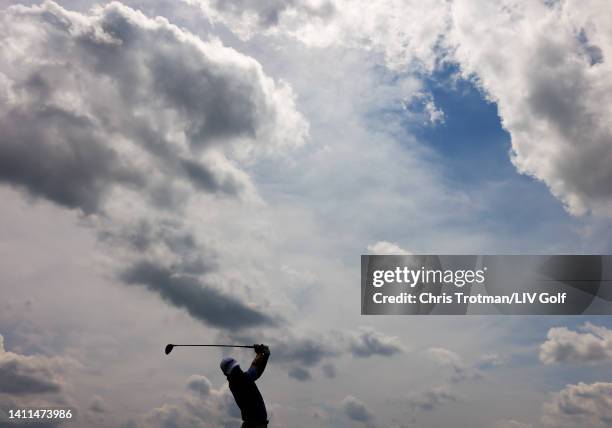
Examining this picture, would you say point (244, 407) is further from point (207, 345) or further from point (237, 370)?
point (207, 345)

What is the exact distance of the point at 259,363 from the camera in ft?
57.9

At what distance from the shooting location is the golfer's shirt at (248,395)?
16928 millimetres

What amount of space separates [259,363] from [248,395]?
1.04 meters

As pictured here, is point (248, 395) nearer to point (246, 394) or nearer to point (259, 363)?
point (246, 394)

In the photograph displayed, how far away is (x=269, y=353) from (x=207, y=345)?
485cm

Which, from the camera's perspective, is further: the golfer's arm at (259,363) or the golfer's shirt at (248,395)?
the golfer's arm at (259,363)

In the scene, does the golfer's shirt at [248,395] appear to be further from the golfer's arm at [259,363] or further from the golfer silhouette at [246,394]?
the golfer's arm at [259,363]

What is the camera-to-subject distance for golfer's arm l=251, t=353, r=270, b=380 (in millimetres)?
17469

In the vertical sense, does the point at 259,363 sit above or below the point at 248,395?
above

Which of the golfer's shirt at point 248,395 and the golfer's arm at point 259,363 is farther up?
the golfer's arm at point 259,363

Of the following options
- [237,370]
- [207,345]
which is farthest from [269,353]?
[207,345]

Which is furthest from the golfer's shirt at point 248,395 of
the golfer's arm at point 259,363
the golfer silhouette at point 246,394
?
the golfer's arm at point 259,363

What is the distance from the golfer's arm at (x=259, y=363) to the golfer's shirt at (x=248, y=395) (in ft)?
1.23

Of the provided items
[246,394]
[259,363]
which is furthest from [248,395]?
[259,363]
